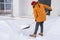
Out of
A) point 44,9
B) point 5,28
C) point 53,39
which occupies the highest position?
point 44,9

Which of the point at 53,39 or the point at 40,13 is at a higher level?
the point at 40,13

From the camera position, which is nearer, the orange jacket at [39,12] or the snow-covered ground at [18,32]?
the snow-covered ground at [18,32]

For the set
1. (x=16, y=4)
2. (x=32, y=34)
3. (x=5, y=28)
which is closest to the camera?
(x=5, y=28)

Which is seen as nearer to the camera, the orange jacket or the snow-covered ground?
the snow-covered ground

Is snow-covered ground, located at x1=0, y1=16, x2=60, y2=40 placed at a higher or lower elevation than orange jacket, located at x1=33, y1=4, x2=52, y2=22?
lower

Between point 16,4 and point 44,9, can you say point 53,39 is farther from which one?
point 16,4

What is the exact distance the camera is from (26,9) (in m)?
11.1

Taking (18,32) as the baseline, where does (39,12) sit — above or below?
above

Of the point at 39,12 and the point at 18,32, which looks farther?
the point at 39,12

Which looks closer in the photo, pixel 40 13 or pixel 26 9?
pixel 40 13

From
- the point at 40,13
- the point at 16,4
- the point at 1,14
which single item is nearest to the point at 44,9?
the point at 40,13

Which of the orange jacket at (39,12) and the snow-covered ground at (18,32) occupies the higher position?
the orange jacket at (39,12)

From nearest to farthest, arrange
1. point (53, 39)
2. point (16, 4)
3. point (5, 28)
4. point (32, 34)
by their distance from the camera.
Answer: point (5, 28), point (53, 39), point (32, 34), point (16, 4)

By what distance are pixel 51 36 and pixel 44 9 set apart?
3.07 ft
